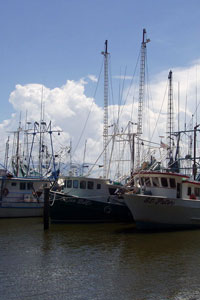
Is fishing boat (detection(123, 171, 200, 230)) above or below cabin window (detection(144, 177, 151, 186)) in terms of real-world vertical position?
below

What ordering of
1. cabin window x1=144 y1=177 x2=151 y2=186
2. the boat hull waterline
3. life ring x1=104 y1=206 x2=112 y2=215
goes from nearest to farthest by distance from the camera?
cabin window x1=144 y1=177 x2=151 y2=186 < the boat hull waterline < life ring x1=104 y1=206 x2=112 y2=215

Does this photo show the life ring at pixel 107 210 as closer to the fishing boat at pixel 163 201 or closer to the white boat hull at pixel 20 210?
the fishing boat at pixel 163 201

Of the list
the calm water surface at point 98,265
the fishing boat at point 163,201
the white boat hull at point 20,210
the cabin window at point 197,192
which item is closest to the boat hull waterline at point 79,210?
the calm water surface at point 98,265

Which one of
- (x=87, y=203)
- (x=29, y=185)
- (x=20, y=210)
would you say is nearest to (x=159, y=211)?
(x=87, y=203)

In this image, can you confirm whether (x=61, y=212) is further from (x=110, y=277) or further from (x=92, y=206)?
(x=110, y=277)

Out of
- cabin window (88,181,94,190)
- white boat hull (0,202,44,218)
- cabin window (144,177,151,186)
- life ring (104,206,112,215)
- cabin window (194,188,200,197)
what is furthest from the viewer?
white boat hull (0,202,44,218)

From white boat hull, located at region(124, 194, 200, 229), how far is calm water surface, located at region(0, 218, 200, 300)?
1.11 meters

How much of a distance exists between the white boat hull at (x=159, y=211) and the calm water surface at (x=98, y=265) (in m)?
1.11

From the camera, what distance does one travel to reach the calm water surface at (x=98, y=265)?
12.7m

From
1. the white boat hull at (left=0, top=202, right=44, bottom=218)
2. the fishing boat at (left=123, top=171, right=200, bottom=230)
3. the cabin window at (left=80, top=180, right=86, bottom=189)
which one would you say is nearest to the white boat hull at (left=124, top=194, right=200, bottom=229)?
the fishing boat at (left=123, top=171, right=200, bottom=230)

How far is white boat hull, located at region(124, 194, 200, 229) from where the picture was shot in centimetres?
2591

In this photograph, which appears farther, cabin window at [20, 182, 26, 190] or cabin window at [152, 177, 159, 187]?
cabin window at [20, 182, 26, 190]

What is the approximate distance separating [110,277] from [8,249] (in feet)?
23.9

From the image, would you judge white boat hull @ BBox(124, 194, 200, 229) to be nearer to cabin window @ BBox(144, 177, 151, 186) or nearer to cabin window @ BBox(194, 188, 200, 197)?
cabin window @ BBox(194, 188, 200, 197)
